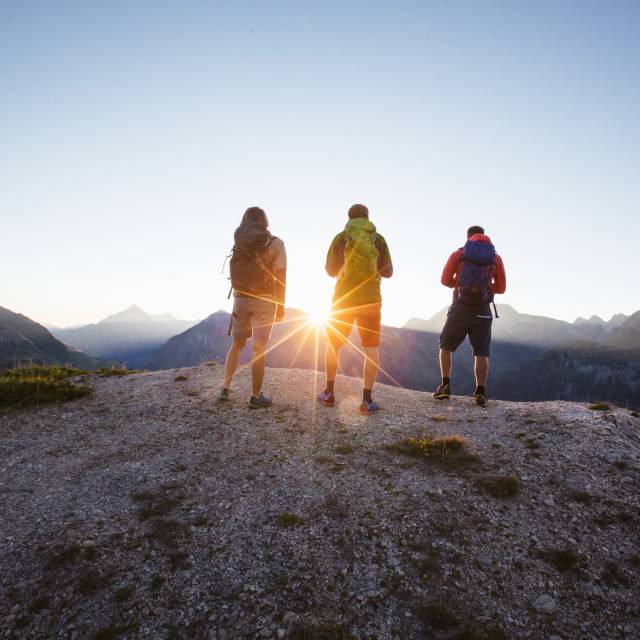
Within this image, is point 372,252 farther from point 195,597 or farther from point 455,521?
point 195,597

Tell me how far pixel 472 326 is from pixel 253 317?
17.5 ft

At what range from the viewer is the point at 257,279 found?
8.70m

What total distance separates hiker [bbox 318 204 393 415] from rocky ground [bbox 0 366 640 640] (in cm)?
171

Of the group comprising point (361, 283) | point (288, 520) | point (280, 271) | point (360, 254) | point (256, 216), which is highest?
point (256, 216)

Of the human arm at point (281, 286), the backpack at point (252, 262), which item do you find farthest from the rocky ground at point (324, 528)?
the backpack at point (252, 262)

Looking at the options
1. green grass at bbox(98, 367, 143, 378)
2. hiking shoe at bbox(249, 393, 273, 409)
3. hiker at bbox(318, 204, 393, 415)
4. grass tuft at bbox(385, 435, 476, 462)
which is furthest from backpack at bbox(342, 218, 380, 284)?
green grass at bbox(98, 367, 143, 378)

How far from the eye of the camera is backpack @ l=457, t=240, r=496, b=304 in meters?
8.96

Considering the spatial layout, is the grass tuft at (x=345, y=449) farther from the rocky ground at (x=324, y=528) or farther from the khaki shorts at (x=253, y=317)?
the khaki shorts at (x=253, y=317)

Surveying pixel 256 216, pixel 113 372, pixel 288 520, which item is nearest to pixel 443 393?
pixel 288 520

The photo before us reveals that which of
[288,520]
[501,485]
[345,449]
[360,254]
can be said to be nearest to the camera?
[288,520]

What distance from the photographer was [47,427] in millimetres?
8078

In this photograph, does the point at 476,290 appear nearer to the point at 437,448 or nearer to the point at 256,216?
the point at 437,448

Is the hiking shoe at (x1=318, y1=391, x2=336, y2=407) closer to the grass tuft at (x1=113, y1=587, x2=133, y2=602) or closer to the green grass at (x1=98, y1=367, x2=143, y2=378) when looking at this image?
the grass tuft at (x1=113, y1=587, x2=133, y2=602)

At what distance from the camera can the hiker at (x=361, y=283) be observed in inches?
337
